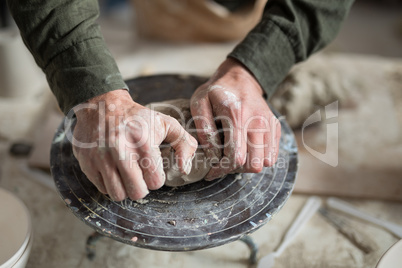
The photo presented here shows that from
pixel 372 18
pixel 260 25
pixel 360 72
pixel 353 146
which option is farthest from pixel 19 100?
pixel 372 18

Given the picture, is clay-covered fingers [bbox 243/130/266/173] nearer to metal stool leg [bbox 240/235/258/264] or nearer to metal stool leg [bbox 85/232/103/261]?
metal stool leg [bbox 240/235/258/264]

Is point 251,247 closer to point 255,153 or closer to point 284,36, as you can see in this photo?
point 255,153

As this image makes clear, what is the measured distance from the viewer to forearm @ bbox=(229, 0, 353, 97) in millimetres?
1204

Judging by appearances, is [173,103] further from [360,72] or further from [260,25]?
[360,72]

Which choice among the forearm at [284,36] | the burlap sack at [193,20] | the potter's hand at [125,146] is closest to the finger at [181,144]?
the potter's hand at [125,146]

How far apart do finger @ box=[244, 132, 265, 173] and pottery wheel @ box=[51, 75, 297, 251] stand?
7 cm

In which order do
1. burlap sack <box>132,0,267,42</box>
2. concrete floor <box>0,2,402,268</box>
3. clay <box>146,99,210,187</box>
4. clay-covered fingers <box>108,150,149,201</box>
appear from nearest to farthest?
1. clay-covered fingers <box>108,150,149,201</box>
2. clay <box>146,99,210,187</box>
3. concrete floor <box>0,2,402,268</box>
4. burlap sack <box>132,0,267,42</box>

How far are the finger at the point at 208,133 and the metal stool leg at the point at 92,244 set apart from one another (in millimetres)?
477

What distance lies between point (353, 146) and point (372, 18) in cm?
161

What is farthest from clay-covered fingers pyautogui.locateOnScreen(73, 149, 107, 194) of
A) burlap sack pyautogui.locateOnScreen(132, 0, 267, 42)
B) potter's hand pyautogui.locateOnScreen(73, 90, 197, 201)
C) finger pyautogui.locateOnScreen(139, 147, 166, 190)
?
burlap sack pyautogui.locateOnScreen(132, 0, 267, 42)

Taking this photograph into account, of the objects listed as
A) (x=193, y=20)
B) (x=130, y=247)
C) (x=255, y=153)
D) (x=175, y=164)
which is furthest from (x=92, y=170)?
(x=193, y=20)

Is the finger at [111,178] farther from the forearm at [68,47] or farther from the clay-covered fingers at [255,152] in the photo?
the clay-covered fingers at [255,152]

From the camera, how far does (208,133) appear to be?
1067 millimetres

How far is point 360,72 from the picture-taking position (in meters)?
2.14
